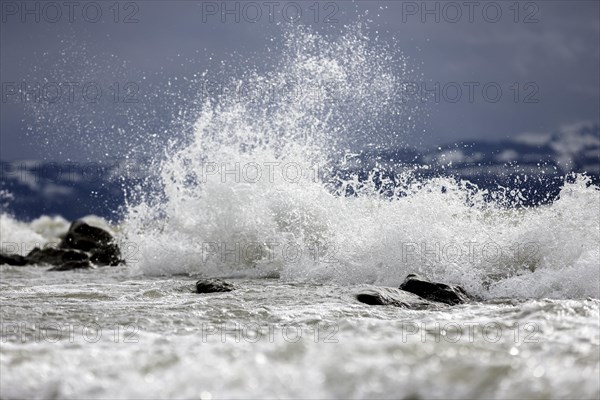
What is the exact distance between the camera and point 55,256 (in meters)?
14.1

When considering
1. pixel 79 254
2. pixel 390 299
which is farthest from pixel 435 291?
pixel 79 254

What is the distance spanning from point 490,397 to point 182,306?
3.65m

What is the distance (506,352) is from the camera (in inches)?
149

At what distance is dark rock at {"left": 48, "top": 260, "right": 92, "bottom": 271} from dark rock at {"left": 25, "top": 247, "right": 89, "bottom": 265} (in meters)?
0.57

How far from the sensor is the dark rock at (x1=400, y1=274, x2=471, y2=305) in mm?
6941

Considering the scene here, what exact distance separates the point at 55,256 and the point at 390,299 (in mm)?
9227

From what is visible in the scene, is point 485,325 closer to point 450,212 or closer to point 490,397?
point 490,397

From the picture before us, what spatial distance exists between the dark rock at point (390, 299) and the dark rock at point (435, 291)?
256 millimetres

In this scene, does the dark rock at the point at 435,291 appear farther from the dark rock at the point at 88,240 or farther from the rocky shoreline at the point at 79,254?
the dark rock at the point at 88,240

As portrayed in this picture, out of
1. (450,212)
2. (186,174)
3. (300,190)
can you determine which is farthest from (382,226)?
(186,174)
